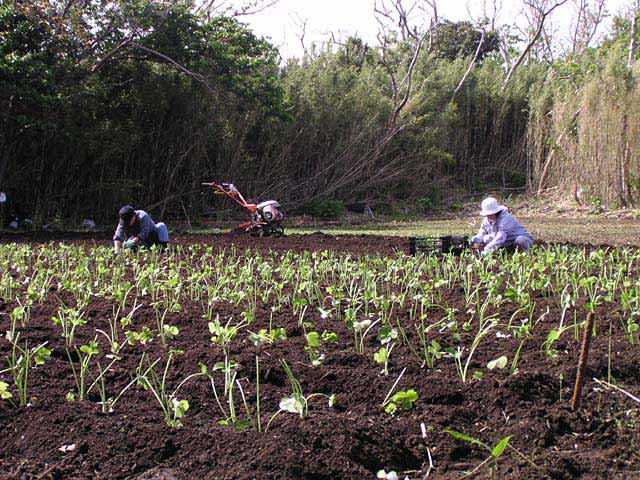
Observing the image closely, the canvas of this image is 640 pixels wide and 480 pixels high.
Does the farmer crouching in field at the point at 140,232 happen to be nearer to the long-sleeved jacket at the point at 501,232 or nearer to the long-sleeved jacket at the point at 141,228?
the long-sleeved jacket at the point at 141,228

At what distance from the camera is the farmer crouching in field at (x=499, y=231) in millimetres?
7043

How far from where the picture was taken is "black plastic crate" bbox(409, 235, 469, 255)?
7209 mm

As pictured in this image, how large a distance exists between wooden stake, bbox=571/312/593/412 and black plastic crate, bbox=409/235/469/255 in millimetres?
4323

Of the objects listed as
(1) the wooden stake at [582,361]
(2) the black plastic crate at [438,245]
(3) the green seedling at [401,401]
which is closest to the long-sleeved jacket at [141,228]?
(2) the black plastic crate at [438,245]

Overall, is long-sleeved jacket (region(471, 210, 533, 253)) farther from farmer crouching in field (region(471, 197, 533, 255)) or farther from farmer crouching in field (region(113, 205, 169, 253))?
farmer crouching in field (region(113, 205, 169, 253))

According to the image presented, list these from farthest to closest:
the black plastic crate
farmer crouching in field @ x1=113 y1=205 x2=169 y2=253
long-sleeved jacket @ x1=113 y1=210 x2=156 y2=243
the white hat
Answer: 1. long-sleeved jacket @ x1=113 y1=210 x2=156 y2=243
2. farmer crouching in field @ x1=113 y1=205 x2=169 y2=253
3. the black plastic crate
4. the white hat

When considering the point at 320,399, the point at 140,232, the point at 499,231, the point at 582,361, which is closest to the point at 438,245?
the point at 499,231

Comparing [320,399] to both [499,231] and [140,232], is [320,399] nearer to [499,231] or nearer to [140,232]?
[499,231]

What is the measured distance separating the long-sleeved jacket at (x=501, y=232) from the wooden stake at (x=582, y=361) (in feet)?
14.0

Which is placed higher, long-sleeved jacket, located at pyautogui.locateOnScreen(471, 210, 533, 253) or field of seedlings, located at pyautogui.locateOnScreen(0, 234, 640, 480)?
long-sleeved jacket, located at pyautogui.locateOnScreen(471, 210, 533, 253)

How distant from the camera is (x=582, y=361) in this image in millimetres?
2660

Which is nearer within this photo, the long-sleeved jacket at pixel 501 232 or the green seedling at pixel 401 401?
the green seedling at pixel 401 401

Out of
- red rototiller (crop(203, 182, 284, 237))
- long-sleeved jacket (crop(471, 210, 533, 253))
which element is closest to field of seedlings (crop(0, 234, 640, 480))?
long-sleeved jacket (crop(471, 210, 533, 253))

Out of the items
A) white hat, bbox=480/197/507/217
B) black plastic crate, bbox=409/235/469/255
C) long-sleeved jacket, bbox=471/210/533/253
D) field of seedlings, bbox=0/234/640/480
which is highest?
white hat, bbox=480/197/507/217
